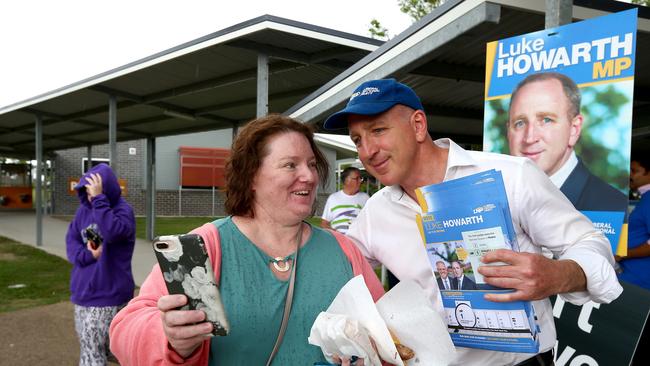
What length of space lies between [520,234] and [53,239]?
17770mm

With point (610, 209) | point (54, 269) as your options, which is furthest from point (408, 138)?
point (54, 269)

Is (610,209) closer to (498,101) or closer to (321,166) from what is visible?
(498,101)

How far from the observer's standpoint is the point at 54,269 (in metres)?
11.4

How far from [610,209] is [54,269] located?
11.8m

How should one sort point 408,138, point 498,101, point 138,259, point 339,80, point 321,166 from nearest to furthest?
1. point 408,138
2. point 321,166
3. point 498,101
4. point 339,80
5. point 138,259

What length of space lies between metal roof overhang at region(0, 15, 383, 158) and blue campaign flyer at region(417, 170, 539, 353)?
17.4 feet

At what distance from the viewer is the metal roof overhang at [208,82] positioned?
6.95 m

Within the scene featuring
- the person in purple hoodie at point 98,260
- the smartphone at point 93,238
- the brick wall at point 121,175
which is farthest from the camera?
the brick wall at point 121,175

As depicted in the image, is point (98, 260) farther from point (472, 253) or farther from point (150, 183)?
point (150, 183)

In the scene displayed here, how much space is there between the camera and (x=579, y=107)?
2766 millimetres

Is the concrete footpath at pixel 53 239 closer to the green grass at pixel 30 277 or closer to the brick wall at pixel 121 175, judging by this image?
the green grass at pixel 30 277

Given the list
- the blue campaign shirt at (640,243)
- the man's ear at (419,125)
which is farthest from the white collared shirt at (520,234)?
the blue campaign shirt at (640,243)

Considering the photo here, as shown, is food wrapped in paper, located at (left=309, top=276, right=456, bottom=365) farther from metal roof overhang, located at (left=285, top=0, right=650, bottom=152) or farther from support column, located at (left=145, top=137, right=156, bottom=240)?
support column, located at (left=145, top=137, right=156, bottom=240)

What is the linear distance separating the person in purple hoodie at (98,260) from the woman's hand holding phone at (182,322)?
10.7 ft
